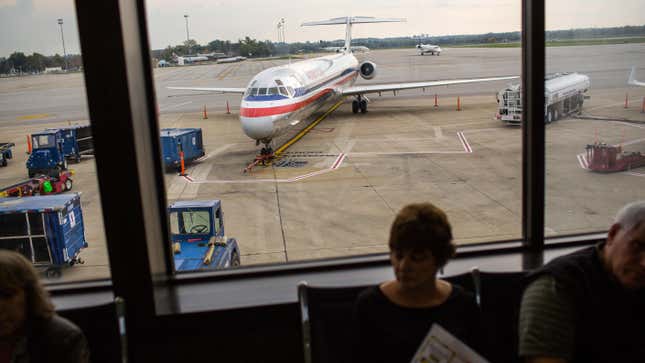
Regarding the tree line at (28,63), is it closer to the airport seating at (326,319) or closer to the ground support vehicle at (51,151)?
the airport seating at (326,319)

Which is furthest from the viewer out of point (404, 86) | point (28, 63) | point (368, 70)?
point (368, 70)

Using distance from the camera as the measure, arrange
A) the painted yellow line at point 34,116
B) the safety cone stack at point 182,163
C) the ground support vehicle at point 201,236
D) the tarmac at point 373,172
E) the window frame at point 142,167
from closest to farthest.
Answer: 1. the window frame at point 142,167
2. the tarmac at point 373,172
3. the ground support vehicle at point 201,236
4. the painted yellow line at point 34,116
5. the safety cone stack at point 182,163

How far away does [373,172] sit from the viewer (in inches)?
373

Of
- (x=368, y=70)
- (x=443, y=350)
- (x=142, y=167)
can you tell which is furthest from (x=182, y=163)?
(x=368, y=70)

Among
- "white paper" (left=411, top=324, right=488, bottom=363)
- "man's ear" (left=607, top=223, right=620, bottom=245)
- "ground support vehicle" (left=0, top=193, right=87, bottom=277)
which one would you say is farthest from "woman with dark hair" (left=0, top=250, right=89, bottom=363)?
"ground support vehicle" (left=0, top=193, right=87, bottom=277)

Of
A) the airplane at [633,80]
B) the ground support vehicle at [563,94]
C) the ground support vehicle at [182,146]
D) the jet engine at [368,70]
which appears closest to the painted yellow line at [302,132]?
the jet engine at [368,70]

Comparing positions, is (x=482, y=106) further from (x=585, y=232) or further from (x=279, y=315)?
(x=279, y=315)

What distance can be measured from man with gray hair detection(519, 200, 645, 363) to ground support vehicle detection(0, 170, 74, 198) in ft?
16.0

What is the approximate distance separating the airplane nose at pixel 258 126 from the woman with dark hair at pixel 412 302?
32.7 ft

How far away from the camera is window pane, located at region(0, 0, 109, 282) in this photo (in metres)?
2.57

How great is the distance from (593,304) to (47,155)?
21.6ft

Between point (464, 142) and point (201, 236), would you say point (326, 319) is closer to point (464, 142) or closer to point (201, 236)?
point (201, 236)

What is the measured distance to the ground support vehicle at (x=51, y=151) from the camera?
5.80 m

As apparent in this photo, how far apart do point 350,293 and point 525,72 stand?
1.56 metres
